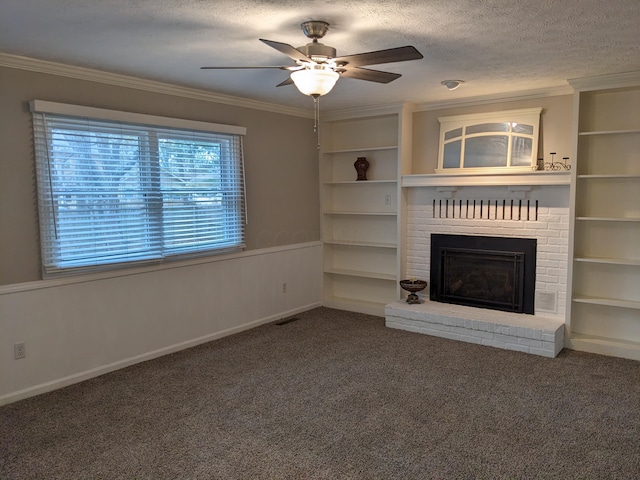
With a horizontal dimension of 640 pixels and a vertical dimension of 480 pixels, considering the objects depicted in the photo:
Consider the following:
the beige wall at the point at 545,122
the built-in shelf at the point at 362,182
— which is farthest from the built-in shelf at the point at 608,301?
the built-in shelf at the point at 362,182

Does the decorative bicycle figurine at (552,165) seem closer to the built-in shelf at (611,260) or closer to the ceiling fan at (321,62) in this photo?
the built-in shelf at (611,260)

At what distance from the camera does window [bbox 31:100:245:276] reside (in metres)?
3.41

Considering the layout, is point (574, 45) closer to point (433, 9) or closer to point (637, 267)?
point (433, 9)

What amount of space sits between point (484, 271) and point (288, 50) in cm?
330

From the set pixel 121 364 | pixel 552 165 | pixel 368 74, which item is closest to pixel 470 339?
pixel 552 165

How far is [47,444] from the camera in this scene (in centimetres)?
275

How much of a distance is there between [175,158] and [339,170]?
2.28 meters

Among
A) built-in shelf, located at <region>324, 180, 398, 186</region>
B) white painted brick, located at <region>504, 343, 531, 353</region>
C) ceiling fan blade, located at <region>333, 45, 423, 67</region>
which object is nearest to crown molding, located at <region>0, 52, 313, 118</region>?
built-in shelf, located at <region>324, 180, 398, 186</region>

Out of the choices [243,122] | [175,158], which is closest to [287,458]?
[175,158]

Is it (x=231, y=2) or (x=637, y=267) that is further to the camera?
(x=637, y=267)

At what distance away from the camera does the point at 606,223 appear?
4.21 metres

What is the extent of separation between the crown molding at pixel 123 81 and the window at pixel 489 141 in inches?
70.2

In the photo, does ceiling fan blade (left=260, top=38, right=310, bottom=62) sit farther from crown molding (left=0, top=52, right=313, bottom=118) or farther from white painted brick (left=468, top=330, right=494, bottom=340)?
white painted brick (left=468, top=330, right=494, bottom=340)

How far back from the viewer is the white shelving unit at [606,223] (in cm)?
404
